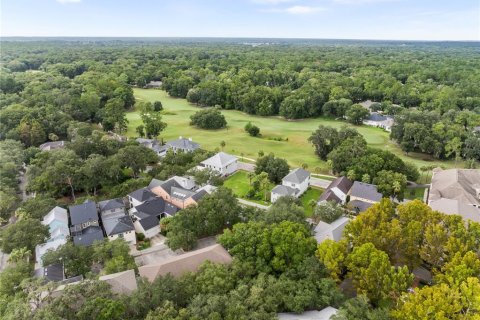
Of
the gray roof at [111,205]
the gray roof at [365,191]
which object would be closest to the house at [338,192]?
the gray roof at [365,191]

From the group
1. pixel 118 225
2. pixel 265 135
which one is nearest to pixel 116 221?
pixel 118 225

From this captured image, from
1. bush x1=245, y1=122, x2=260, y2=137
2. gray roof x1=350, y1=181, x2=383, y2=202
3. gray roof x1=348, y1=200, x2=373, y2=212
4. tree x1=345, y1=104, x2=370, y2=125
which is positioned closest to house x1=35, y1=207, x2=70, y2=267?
gray roof x1=348, y1=200, x2=373, y2=212

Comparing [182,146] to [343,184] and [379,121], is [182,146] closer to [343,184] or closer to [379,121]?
[343,184]

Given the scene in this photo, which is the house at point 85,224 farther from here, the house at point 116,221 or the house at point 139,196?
the house at point 139,196

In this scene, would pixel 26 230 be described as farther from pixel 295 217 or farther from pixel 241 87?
pixel 241 87

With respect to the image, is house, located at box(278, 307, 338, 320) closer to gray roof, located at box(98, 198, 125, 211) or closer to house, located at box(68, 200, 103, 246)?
house, located at box(68, 200, 103, 246)

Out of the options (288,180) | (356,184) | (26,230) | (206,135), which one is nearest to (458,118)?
(356,184)

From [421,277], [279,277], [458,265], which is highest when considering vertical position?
[458,265]
